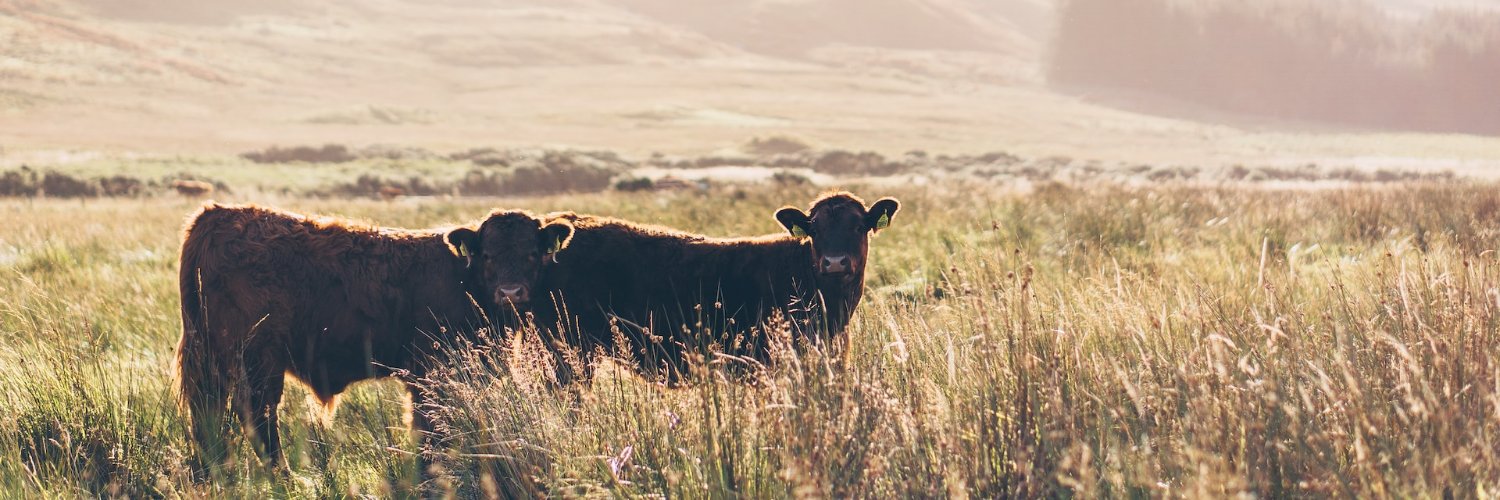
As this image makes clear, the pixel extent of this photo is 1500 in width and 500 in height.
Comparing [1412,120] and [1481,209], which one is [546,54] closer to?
[1412,120]

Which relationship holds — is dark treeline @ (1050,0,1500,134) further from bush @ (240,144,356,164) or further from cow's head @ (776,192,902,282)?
cow's head @ (776,192,902,282)

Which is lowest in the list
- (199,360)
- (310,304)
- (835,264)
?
(199,360)

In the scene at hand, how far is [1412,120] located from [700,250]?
9322 cm

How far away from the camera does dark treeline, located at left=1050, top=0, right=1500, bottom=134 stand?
78.7m

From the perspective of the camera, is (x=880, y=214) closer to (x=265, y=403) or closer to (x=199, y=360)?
(x=265, y=403)

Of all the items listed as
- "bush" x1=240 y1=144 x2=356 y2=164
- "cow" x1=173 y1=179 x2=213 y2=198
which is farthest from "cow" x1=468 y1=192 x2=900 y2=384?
"bush" x1=240 y1=144 x2=356 y2=164

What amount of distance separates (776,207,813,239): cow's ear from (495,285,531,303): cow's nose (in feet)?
5.37

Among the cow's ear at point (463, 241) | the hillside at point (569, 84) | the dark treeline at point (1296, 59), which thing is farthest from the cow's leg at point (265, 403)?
the dark treeline at point (1296, 59)

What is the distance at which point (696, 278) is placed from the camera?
246 inches

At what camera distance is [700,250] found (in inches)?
251

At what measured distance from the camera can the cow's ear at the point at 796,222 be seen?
638 cm

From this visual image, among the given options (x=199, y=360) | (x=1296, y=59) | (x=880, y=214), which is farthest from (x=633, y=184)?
(x=1296, y=59)

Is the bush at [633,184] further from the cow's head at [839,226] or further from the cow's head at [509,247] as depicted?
the cow's head at [509,247]

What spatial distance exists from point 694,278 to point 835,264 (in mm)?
888
